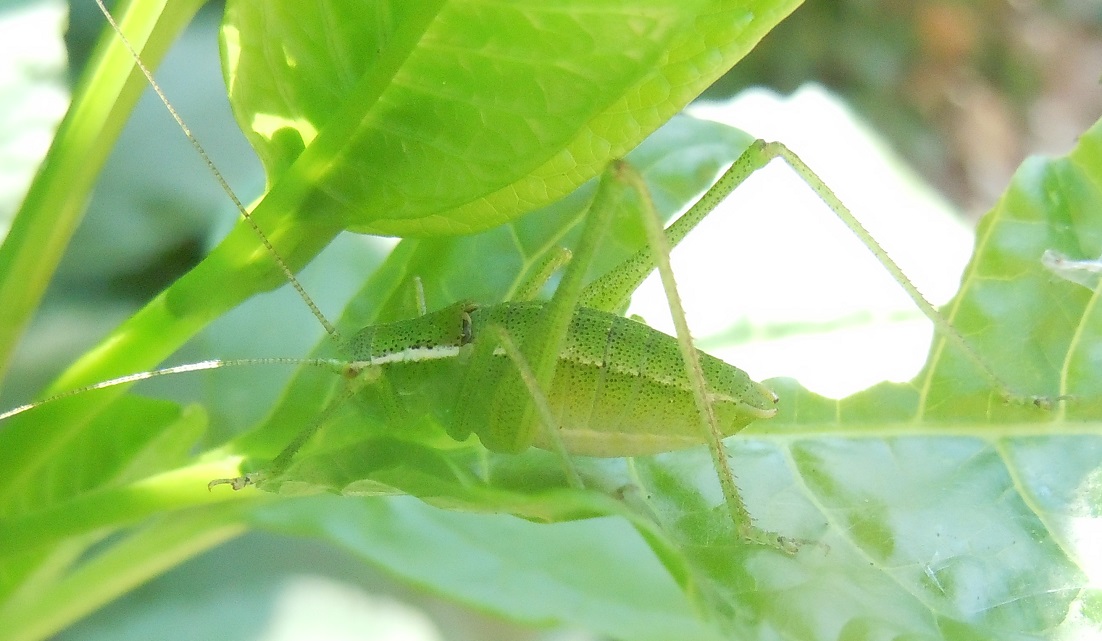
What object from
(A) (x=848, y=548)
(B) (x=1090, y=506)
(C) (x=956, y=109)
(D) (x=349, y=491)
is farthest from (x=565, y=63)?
(C) (x=956, y=109)

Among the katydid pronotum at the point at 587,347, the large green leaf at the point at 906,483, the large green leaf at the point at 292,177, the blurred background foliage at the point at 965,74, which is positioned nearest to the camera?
the large green leaf at the point at 292,177

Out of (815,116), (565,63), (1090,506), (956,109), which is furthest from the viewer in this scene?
(956,109)

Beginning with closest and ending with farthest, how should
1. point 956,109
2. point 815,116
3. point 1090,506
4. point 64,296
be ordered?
1. point 1090,506
2. point 64,296
3. point 815,116
4. point 956,109

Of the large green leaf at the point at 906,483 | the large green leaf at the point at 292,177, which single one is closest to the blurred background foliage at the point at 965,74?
the large green leaf at the point at 906,483

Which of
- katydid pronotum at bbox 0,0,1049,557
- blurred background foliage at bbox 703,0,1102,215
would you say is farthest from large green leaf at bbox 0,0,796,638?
blurred background foliage at bbox 703,0,1102,215

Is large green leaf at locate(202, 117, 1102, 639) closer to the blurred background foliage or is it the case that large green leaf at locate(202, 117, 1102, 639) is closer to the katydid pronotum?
the katydid pronotum

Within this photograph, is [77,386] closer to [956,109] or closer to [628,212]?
[628,212]

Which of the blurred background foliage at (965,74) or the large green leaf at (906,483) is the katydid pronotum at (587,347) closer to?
the large green leaf at (906,483)

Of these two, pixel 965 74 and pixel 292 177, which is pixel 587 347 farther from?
pixel 965 74

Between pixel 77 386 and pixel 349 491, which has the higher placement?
pixel 77 386
